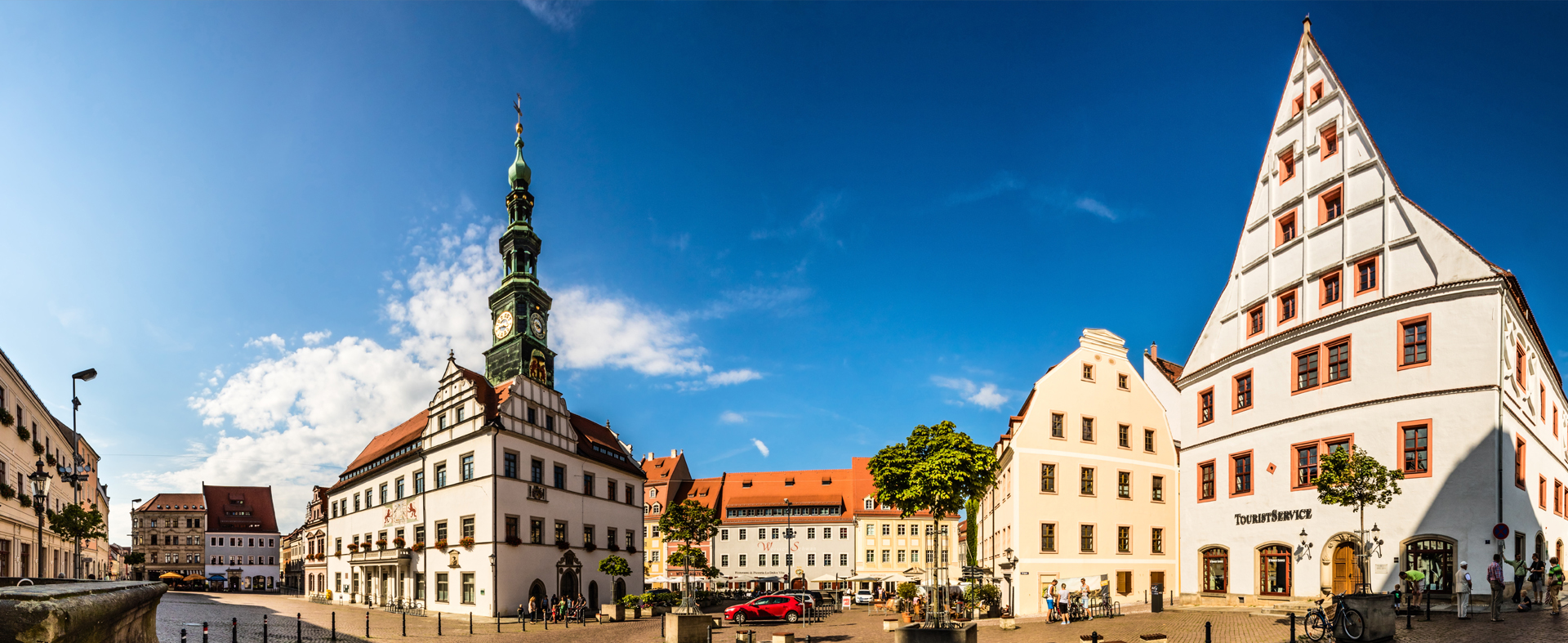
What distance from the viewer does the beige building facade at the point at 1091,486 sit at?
1582 inches

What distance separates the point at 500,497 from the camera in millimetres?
44312

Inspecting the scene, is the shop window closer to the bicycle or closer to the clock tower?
the bicycle

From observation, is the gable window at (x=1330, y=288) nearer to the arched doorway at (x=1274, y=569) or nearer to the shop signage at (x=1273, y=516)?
the shop signage at (x=1273, y=516)

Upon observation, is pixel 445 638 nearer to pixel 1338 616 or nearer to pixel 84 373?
pixel 84 373

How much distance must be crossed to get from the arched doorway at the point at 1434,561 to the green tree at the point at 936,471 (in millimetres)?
17194

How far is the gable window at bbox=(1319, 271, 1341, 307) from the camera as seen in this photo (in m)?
32.4

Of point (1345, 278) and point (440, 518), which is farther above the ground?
point (1345, 278)

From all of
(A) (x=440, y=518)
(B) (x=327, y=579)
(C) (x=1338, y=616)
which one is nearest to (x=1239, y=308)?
(C) (x=1338, y=616)

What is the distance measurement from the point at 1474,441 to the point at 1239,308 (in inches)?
459

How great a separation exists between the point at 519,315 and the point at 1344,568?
49.5m

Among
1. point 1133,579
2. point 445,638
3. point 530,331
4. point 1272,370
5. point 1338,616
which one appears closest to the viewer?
point 1338,616

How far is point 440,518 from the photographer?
157 ft

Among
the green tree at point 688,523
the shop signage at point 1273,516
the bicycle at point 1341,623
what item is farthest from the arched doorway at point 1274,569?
the green tree at point 688,523

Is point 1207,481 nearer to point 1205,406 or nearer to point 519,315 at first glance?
point 1205,406
